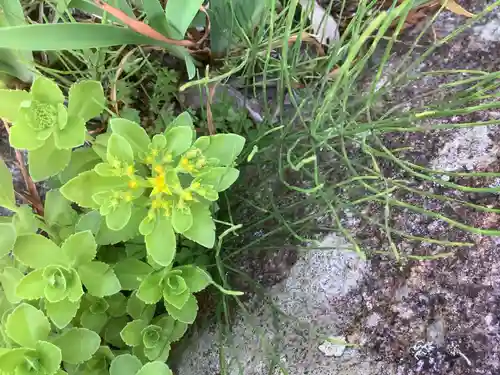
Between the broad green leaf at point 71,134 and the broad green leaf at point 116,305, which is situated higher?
the broad green leaf at point 71,134

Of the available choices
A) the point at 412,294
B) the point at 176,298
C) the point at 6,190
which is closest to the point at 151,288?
the point at 176,298

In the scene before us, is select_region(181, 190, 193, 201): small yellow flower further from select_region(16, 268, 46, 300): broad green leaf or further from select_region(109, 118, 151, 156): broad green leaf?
select_region(16, 268, 46, 300): broad green leaf

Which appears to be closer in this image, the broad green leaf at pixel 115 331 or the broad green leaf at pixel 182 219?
the broad green leaf at pixel 182 219

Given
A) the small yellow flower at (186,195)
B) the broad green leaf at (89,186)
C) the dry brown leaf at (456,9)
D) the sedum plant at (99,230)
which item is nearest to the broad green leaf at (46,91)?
the sedum plant at (99,230)

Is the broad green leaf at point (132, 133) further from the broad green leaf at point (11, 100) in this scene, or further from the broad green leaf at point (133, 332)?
the broad green leaf at point (133, 332)

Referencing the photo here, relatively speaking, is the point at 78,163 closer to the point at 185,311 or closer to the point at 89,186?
the point at 89,186

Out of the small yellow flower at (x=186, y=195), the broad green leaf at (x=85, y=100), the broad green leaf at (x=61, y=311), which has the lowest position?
the broad green leaf at (x=61, y=311)

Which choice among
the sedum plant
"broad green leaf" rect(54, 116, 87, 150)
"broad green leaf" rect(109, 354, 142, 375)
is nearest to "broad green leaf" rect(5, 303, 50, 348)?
the sedum plant
